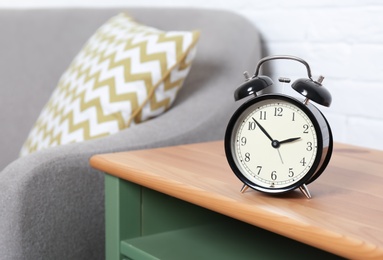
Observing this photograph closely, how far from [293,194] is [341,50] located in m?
0.65

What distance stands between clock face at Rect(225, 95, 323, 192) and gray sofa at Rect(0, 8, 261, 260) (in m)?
0.44

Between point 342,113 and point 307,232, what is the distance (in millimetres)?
752

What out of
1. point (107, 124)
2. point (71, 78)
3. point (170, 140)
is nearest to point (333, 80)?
point (170, 140)

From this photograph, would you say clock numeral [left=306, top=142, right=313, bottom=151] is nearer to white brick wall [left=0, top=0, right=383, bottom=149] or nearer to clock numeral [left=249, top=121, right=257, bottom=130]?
clock numeral [left=249, top=121, right=257, bottom=130]

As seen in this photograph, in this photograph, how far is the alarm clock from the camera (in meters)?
0.89

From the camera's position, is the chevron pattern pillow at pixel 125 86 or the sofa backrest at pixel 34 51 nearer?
the chevron pattern pillow at pixel 125 86

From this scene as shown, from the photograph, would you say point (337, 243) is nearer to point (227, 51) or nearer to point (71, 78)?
point (227, 51)

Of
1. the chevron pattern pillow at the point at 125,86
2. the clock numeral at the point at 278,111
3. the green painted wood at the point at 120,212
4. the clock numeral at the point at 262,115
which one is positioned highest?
the clock numeral at the point at 278,111

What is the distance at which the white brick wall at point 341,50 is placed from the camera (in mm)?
1414

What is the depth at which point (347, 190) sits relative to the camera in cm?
Answer: 96

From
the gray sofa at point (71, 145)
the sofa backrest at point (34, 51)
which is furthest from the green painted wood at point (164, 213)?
the sofa backrest at point (34, 51)

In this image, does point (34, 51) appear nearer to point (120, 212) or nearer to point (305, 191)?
point (120, 212)

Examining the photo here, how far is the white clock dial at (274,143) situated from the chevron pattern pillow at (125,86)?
563mm

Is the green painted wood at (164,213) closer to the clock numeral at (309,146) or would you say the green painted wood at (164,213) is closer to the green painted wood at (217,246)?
the green painted wood at (217,246)
